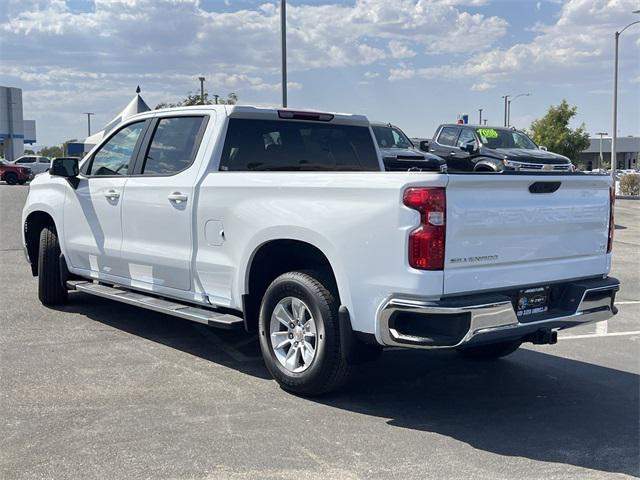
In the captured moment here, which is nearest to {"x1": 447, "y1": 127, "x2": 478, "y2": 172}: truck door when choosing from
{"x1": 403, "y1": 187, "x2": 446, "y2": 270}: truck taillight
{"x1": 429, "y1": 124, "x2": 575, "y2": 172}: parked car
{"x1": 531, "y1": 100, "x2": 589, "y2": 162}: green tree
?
{"x1": 429, "y1": 124, "x2": 575, "y2": 172}: parked car

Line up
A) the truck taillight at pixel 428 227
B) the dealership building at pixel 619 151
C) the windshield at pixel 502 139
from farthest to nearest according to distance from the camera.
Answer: the dealership building at pixel 619 151 → the windshield at pixel 502 139 → the truck taillight at pixel 428 227

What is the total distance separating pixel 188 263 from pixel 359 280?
1.84 meters

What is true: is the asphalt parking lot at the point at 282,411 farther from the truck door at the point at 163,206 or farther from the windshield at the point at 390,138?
the windshield at the point at 390,138

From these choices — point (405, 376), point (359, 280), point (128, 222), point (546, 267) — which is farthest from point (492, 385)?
point (128, 222)

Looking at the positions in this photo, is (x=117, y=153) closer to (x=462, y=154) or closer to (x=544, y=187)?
(x=544, y=187)

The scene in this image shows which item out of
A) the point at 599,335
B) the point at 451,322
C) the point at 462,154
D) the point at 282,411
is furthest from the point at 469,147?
the point at 451,322

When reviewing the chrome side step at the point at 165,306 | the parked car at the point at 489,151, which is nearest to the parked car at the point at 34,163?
the parked car at the point at 489,151

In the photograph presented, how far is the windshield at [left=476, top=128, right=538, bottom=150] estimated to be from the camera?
1831 centimetres

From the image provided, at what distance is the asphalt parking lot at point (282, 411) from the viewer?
4012 mm

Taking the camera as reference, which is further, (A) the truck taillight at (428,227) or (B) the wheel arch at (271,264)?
(B) the wheel arch at (271,264)

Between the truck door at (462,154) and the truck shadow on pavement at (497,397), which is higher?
the truck door at (462,154)

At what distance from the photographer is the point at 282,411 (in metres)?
4.84

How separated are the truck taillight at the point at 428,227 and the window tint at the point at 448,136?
15087 millimetres

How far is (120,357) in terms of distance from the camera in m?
6.04
